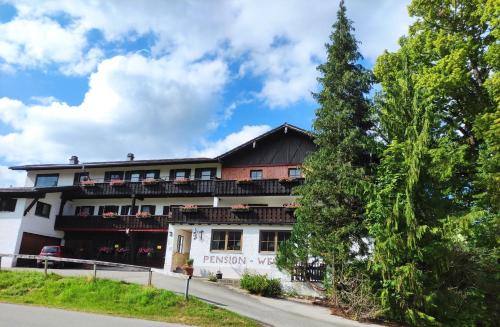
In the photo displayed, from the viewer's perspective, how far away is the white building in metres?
29.5

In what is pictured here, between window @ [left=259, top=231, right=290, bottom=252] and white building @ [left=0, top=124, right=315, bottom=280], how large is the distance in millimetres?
60

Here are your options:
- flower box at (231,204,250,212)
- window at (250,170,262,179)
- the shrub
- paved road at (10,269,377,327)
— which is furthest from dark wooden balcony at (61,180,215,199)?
the shrub

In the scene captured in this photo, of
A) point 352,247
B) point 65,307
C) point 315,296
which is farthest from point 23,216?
point 352,247

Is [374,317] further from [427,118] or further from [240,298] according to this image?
[427,118]

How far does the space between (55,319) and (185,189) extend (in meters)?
21.6

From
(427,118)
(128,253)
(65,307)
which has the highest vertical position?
(427,118)

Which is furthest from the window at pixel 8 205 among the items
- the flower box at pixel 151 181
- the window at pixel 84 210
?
the flower box at pixel 151 181

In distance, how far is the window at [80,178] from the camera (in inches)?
1619

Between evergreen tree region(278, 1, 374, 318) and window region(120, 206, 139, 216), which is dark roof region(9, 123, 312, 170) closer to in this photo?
window region(120, 206, 139, 216)

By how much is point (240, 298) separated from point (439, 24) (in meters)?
16.3

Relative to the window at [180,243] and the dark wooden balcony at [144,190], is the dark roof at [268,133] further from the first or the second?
the window at [180,243]

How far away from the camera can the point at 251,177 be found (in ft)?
113

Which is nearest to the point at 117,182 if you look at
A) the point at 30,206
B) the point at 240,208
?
the point at 30,206

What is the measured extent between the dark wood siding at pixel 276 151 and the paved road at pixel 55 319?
20.3m
